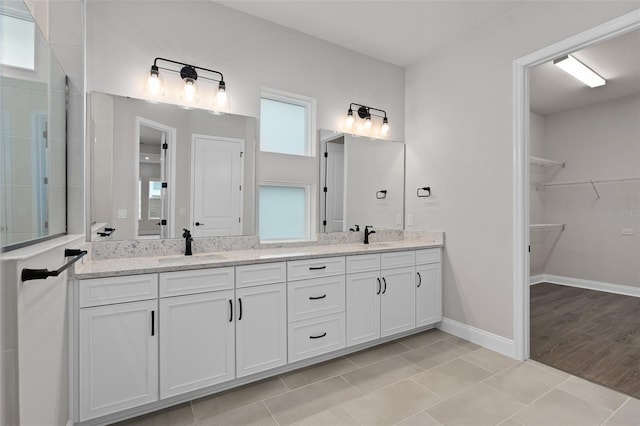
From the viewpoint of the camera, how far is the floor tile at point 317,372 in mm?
2277

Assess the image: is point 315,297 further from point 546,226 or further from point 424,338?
point 546,226

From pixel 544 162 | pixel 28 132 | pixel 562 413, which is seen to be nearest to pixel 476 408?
pixel 562 413

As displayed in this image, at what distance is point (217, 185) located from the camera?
2.56 metres

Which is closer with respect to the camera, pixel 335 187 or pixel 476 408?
pixel 476 408

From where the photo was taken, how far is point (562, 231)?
5.21 metres

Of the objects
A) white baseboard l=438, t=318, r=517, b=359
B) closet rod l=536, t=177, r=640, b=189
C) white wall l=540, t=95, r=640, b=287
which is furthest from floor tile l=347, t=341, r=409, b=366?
closet rod l=536, t=177, r=640, b=189

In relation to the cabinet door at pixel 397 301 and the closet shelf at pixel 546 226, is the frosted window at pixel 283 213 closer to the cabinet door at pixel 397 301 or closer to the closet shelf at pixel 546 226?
the cabinet door at pixel 397 301

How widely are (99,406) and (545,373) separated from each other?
298 cm

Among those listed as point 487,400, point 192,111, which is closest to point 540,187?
point 487,400

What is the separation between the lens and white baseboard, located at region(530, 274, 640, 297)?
4.54m

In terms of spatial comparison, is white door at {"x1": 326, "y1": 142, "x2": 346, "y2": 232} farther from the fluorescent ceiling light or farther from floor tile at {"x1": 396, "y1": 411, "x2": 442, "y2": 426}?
the fluorescent ceiling light

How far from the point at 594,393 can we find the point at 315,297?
77.9 inches

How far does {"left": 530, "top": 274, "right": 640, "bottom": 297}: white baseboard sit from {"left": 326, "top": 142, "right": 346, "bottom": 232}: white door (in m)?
4.04

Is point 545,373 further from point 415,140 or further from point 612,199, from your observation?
point 612,199
